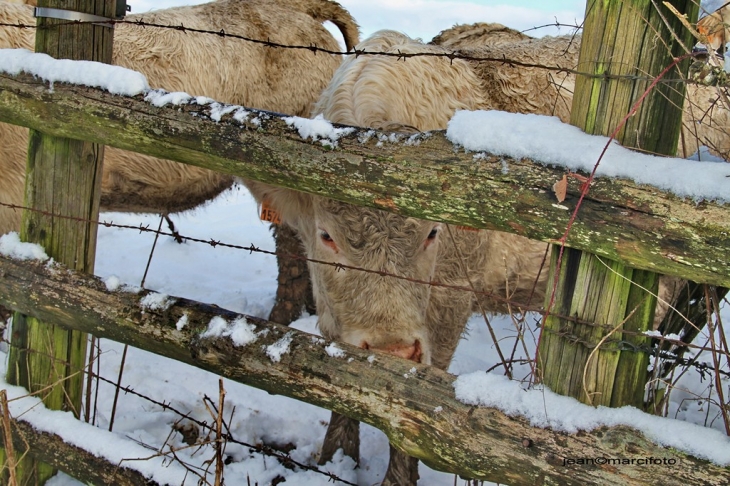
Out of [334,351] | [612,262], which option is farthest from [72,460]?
[612,262]

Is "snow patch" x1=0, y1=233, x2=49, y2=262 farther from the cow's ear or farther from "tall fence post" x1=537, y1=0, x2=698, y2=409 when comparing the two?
"tall fence post" x1=537, y1=0, x2=698, y2=409

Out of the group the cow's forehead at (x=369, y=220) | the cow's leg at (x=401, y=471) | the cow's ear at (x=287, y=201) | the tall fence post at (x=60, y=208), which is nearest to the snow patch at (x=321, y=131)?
the cow's forehead at (x=369, y=220)

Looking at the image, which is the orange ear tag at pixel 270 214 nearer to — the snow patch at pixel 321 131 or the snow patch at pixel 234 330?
the snow patch at pixel 234 330

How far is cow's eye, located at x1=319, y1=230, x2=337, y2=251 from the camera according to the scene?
2.84m

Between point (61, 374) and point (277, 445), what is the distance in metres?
1.48

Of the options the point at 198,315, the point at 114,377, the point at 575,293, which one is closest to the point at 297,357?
the point at 198,315

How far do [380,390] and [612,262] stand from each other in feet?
2.21

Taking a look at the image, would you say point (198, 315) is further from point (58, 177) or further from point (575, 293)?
point (575, 293)

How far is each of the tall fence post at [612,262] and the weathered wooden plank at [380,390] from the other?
0.15 metres

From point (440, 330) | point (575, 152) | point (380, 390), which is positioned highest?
point (575, 152)

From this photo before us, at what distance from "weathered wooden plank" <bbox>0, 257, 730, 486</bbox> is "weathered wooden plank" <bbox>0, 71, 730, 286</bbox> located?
1.38ft

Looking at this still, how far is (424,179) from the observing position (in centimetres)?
154

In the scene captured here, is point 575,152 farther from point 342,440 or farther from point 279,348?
point 342,440

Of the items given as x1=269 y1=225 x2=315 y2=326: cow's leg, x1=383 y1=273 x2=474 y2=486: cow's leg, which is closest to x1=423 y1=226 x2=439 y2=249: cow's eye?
x1=383 y1=273 x2=474 y2=486: cow's leg
